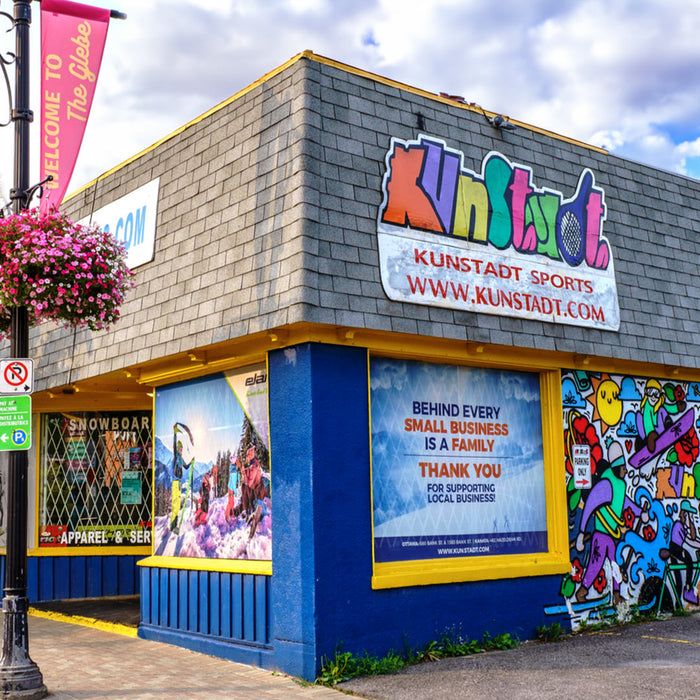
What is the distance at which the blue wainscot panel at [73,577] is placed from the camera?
12.8 metres

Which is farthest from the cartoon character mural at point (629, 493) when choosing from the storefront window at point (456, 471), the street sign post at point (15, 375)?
the street sign post at point (15, 375)

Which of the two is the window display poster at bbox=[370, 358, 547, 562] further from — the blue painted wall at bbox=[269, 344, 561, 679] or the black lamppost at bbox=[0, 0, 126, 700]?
the black lamppost at bbox=[0, 0, 126, 700]

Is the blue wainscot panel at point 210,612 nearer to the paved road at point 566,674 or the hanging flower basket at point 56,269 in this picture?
the paved road at point 566,674

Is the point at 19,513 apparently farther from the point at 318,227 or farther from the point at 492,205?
the point at 492,205

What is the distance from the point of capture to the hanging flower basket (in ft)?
23.9

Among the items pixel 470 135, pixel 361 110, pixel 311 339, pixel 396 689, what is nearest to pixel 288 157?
pixel 361 110

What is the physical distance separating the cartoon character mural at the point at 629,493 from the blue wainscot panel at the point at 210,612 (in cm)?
324

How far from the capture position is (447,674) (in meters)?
7.47

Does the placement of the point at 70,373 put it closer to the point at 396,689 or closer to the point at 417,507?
the point at 417,507

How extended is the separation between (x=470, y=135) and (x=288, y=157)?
233 centimetres

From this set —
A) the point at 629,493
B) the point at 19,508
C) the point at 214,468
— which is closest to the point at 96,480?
the point at 214,468

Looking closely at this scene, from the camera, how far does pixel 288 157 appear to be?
8.00 metres

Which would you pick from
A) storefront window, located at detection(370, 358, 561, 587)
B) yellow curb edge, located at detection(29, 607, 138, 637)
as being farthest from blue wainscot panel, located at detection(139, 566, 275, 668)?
storefront window, located at detection(370, 358, 561, 587)

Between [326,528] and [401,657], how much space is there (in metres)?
1.46
